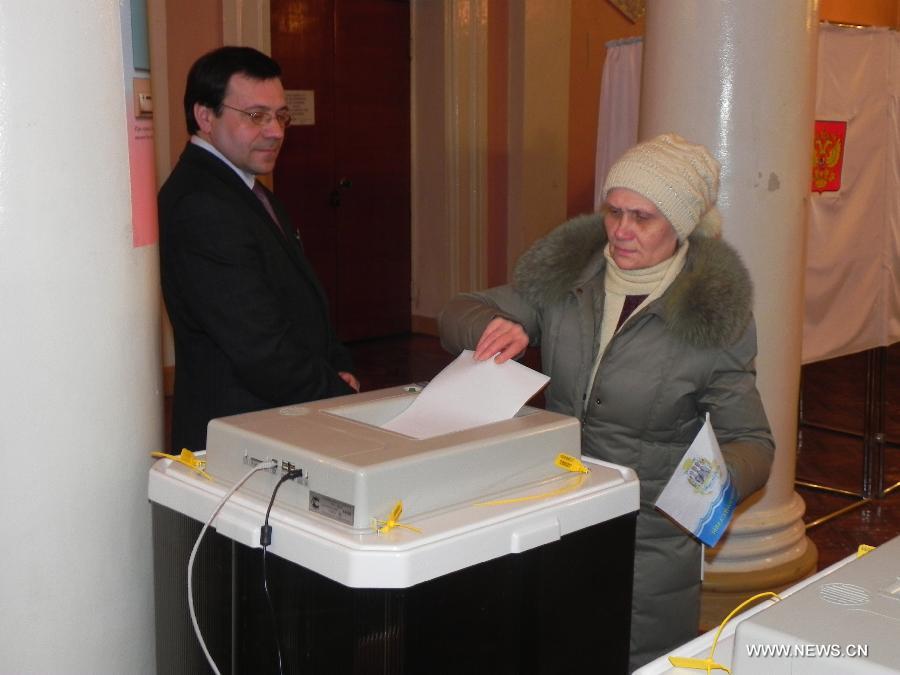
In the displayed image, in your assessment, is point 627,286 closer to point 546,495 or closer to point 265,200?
point 546,495

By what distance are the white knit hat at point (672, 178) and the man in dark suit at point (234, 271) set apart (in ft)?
2.22

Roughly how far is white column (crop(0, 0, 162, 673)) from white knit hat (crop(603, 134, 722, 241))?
0.81 m

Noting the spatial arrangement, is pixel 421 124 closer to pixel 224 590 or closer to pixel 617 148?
pixel 617 148

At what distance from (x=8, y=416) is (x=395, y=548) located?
51 cm

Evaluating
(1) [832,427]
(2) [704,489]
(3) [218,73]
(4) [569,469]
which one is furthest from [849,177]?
(4) [569,469]

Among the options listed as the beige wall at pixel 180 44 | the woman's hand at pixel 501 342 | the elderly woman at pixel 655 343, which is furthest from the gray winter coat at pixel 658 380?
the beige wall at pixel 180 44

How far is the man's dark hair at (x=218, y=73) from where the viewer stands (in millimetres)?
2281

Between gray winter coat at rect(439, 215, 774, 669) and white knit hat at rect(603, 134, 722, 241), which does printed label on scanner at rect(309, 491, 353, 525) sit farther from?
white knit hat at rect(603, 134, 722, 241)

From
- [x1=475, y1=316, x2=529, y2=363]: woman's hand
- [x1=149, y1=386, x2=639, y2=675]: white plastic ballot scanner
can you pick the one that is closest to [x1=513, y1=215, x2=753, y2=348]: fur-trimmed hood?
[x1=475, y1=316, x2=529, y2=363]: woman's hand

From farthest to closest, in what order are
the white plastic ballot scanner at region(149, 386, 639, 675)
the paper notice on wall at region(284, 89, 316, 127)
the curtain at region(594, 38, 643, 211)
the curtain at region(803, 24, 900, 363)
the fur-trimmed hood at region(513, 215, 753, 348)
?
the paper notice on wall at region(284, 89, 316, 127), the curtain at region(594, 38, 643, 211), the curtain at region(803, 24, 900, 363), the fur-trimmed hood at region(513, 215, 753, 348), the white plastic ballot scanner at region(149, 386, 639, 675)

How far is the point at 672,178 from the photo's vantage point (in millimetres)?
1845

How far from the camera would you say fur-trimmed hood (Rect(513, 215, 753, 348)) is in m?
1.80

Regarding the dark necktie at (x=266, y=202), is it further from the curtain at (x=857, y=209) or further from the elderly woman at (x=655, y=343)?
the curtain at (x=857, y=209)

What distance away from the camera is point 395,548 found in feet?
3.75
